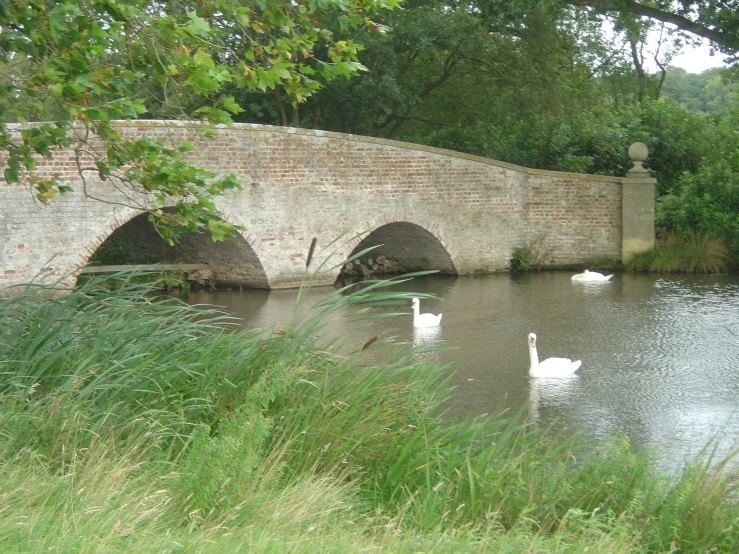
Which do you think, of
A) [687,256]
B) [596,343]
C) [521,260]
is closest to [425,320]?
[596,343]

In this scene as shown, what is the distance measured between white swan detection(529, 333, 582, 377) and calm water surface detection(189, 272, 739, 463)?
128mm

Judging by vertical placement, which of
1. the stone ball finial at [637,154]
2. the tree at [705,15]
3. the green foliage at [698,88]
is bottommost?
the stone ball finial at [637,154]

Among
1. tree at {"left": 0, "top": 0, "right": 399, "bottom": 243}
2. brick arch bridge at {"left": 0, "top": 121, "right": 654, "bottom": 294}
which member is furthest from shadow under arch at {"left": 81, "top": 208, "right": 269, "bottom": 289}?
tree at {"left": 0, "top": 0, "right": 399, "bottom": 243}

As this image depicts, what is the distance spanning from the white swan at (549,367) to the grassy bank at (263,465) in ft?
11.5

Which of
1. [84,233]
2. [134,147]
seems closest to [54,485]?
[134,147]

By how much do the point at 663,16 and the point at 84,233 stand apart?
1152 cm

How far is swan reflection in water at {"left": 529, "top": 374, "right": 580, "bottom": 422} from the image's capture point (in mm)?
8678

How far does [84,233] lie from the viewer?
14.4 metres

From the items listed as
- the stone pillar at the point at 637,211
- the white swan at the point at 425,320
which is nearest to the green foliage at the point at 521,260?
the stone pillar at the point at 637,211

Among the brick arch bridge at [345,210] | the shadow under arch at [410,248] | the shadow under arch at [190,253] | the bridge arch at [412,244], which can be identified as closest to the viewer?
the brick arch bridge at [345,210]

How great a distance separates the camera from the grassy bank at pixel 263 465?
382 cm

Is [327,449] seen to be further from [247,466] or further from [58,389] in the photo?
[58,389]

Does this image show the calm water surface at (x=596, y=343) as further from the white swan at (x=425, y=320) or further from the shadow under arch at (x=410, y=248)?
the shadow under arch at (x=410, y=248)

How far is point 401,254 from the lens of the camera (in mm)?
19625
